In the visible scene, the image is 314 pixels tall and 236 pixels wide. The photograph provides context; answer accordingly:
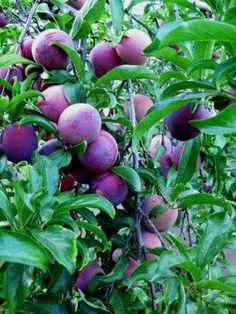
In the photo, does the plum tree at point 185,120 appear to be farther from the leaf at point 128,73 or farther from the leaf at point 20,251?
the leaf at point 20,251

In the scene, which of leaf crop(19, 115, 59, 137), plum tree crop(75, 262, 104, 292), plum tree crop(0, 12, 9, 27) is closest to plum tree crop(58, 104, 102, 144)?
leaf crop(19, 115, 59, 137)

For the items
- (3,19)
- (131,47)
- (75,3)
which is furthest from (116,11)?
(3,19)

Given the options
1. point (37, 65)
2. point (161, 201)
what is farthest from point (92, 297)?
point (37, 65)

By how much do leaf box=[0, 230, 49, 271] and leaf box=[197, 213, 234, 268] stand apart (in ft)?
0.93

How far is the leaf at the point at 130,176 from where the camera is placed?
81 cm

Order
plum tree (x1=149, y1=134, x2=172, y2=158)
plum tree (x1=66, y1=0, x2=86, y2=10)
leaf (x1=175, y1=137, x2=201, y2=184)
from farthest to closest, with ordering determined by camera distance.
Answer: plum tree (x1=66, y1=0, x2=86, y2=10), plum tree (x1=149, y1=134, x2=172, y2=158), leaf (x1=175, y1=137, x2=201, y2=184)

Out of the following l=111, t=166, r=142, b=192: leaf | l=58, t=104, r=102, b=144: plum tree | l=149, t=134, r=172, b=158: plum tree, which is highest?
l=58, t=104, r=102, b=144: plum tree

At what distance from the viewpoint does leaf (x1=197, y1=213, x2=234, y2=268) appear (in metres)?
0.72

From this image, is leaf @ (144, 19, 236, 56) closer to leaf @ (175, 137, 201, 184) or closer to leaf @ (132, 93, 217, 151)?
leaf @ (132, 93, 217, 151)

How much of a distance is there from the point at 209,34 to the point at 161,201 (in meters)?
0.46

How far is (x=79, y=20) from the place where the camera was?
2.85 feet

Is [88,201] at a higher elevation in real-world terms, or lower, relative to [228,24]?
lower

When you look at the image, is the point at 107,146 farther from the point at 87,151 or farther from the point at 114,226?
the point at 114,226

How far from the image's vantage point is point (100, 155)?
0.80 m
